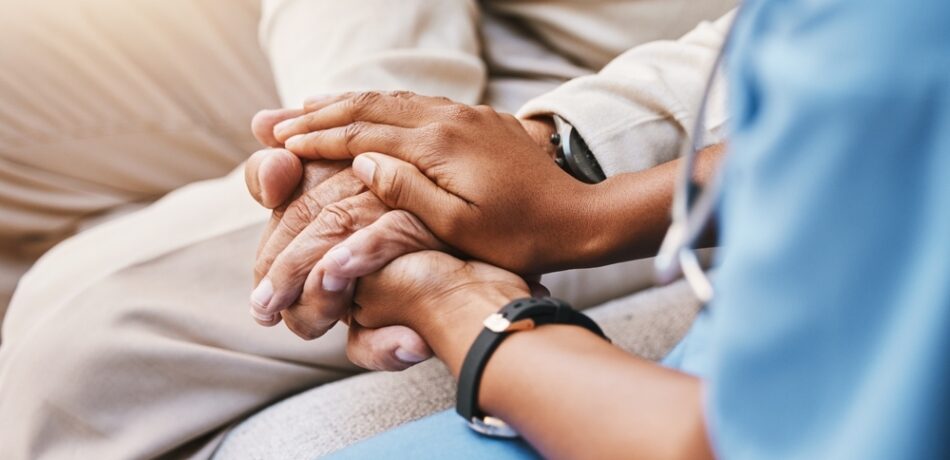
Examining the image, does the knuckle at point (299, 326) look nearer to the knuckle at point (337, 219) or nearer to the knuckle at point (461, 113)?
the knuckle at point (337, 219)

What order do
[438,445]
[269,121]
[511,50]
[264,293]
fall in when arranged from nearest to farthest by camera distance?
1. [438,445]
2. [264,293]
3. [269,121]
4. [511,50]

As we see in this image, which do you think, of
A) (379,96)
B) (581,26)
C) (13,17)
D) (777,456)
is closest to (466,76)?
(581,26)

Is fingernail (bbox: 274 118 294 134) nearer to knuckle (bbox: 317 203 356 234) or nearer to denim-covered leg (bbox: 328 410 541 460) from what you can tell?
knuckle (bbox: 317 203 356 234)

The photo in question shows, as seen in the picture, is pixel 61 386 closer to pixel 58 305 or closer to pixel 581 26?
pixel 58 305

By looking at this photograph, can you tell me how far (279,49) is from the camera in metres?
1.04

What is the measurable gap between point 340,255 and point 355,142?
118mm

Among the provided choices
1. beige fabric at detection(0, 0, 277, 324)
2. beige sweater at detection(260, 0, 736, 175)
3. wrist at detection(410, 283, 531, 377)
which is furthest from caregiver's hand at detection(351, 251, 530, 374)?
beige fabric at detection(0, 0, 277, 324)

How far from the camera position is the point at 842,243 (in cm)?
30

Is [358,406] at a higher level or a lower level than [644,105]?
lower

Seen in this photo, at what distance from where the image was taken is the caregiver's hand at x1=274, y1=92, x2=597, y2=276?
0.63m

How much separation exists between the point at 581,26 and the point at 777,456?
74 cm

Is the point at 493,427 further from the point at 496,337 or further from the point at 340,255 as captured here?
the point at 340,255

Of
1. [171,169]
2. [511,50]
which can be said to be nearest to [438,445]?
[511,50]

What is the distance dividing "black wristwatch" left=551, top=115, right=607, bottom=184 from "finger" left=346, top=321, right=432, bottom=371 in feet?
0.74
